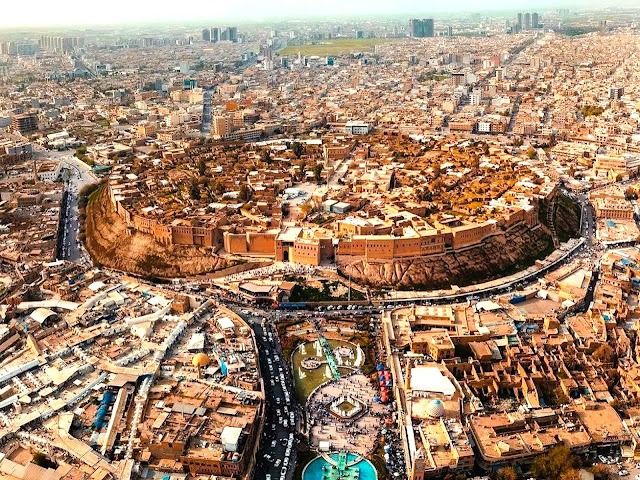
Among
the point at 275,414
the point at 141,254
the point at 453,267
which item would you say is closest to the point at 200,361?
the point at 275,414

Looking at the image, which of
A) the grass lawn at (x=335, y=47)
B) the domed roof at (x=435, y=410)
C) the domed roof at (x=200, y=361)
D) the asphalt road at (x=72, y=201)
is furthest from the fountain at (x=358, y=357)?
the grass lawn at (x=335, y=47)

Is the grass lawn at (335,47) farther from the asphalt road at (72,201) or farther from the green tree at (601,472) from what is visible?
the green tree at (601,472)

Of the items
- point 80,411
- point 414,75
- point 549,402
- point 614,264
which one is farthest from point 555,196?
point 414,75

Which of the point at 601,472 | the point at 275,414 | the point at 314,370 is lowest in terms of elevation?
the point at 601,472

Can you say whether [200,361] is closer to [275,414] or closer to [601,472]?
[275,414]

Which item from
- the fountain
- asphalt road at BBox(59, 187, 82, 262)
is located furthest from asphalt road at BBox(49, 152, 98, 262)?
the fountain

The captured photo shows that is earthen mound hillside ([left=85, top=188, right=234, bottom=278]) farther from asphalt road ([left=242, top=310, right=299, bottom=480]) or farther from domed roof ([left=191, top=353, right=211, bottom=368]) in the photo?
domed roof ([left=191, top=353, right=211, bottom=368])

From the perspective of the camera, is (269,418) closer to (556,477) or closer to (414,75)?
(556,477)
